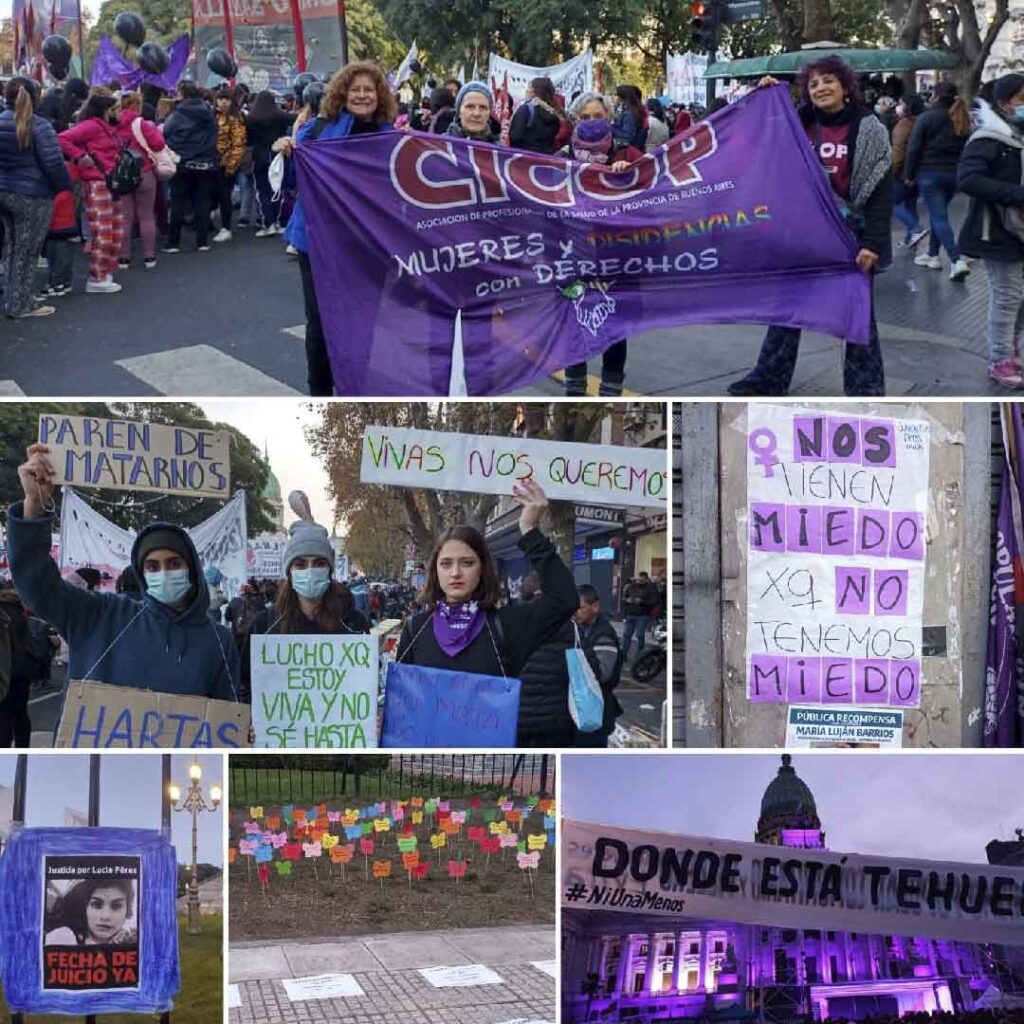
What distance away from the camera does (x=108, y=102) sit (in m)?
11.5

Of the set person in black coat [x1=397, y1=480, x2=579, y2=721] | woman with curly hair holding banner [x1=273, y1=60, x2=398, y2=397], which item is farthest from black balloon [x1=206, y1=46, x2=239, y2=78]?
person in black coat [x1=397, y1=480, x2=579, y2=721]

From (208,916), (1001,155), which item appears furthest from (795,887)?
(1001,155)

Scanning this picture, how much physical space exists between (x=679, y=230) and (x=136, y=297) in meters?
6.53

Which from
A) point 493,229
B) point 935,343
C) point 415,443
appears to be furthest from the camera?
point 935,343

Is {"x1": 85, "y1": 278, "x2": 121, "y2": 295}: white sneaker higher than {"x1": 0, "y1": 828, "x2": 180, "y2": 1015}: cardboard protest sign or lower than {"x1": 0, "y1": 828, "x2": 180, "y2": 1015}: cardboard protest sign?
higher

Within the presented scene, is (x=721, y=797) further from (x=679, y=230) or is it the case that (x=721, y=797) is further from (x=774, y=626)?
(x=679, y=230)

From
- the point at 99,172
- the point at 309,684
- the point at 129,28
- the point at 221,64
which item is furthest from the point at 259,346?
the point at 129,28

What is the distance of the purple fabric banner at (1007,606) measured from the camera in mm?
5047

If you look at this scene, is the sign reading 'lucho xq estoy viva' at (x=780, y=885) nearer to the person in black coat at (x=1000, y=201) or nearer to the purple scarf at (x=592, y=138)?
the person in black coat at (x=1000, y=201)

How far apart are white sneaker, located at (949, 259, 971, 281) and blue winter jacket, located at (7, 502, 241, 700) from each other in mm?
9449

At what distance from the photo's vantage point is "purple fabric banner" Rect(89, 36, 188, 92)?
1819 cm

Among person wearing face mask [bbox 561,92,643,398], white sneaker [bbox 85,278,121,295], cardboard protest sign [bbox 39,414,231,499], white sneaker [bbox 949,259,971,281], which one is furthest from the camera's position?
white sneaker [bbox 949,259,971,281]

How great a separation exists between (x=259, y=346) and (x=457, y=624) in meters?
5.92

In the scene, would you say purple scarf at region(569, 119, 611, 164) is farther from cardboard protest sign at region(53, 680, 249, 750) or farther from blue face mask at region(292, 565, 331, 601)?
cardboard protest sign at region(53, 680, 249, 750)
